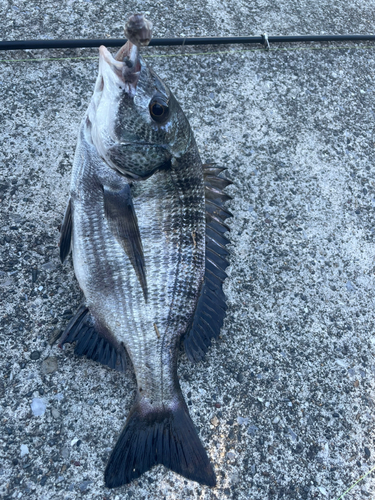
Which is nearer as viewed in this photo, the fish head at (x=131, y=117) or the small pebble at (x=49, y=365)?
the fish head at (x=131, y=117)

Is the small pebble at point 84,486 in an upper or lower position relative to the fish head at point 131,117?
lower

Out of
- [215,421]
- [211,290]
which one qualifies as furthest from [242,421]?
[211,290]

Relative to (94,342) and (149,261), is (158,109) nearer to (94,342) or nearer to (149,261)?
(149,261)

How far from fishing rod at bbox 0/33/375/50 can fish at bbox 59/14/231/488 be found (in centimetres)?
90

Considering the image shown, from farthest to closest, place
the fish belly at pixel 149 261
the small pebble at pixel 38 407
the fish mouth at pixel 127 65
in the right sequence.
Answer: the small pebble at pixel 38 407 < the fish belly at pixel 149 261 < the fish mouth at pixel 127 65

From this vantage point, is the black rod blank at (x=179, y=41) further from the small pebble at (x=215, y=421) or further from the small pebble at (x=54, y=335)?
the small pebble at (x=215, y=421)

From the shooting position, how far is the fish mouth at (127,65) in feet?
5.12

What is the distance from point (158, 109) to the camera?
1.65 meters

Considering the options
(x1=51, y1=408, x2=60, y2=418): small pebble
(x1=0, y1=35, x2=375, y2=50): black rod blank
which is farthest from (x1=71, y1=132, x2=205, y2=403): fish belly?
(x1=0, y1=35, x2=375, y2=50): black rod blank

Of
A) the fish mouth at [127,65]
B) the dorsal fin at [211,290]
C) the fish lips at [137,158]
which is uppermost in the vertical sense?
the fish mouth at [127,65]

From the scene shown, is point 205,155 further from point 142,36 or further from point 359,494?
point 359,494

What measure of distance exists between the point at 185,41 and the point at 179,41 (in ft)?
0.14

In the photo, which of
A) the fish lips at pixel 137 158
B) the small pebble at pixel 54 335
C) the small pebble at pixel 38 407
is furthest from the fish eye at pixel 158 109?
the small pebble at pixel 38 407

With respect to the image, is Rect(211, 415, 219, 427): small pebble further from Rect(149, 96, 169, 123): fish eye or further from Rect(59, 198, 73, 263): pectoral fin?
Rect(149, 96, 169, 123): fish eye
